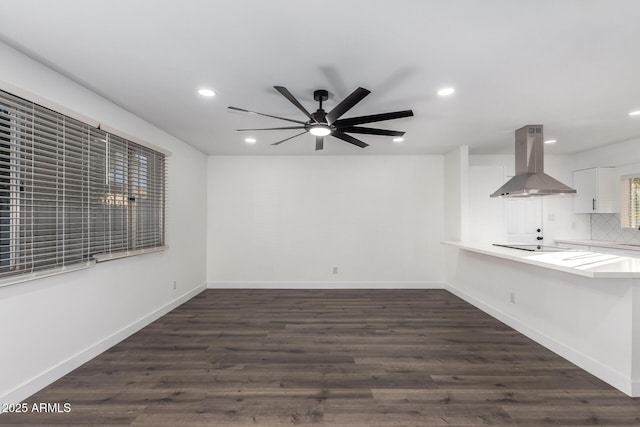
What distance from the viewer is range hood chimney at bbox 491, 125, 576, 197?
3223 mm

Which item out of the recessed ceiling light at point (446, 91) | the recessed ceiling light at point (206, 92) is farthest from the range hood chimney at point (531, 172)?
the recessed ceiling light at point (206, 92)

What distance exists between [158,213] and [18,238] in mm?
1629

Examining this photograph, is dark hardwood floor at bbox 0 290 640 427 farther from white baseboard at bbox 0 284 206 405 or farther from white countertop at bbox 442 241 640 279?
white countertop at bbox 442 241 640 279

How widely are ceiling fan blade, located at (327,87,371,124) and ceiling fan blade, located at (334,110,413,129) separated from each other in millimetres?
106

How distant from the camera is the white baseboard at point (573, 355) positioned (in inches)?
81.0

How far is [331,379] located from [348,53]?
2537mm

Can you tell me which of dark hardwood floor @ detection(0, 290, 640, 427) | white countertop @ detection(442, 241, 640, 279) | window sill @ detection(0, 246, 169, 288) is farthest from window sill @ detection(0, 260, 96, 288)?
white countertop @ detection(442, 241, 640, 279)

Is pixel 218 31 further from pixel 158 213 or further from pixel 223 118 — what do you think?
pixel 158 213

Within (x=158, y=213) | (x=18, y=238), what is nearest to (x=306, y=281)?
(x=158, y=213)

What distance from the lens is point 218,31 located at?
5.50ft

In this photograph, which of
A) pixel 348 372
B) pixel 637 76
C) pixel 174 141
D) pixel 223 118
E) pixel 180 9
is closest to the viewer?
pixel 180 9

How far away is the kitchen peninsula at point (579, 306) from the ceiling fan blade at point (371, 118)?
1845mm

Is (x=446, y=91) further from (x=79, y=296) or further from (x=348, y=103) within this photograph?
(x=79, y=296)

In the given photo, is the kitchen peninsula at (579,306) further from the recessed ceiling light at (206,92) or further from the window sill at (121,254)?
the window sill at (121,254)
